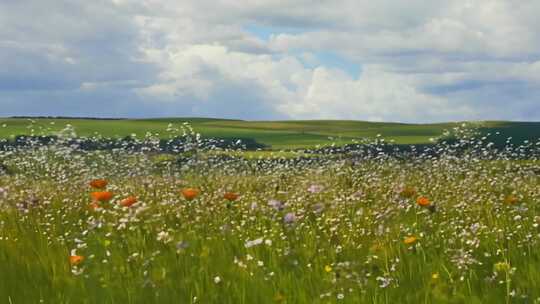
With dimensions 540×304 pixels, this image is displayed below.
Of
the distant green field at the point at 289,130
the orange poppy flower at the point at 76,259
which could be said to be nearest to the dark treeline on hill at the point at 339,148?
the orange poppy flower at the point at 76,259

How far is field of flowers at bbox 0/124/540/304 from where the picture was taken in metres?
5.20

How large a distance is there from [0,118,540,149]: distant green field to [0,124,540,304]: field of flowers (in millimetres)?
67928

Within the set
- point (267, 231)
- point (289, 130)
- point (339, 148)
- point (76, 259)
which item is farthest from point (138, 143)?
point (289, 130)

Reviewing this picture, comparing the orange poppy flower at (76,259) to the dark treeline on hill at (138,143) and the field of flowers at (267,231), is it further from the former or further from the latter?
the dark treeline on hill at (138,143)

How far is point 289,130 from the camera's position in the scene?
134 meters

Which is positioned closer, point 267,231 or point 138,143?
point 267,231

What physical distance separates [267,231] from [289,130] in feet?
418

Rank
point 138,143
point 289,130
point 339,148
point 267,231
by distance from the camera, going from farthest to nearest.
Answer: point 289,130, point 138,143, point 339,148, point 267,231

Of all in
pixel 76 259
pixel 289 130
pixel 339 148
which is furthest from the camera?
pixel 289 130

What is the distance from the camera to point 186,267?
5906 mm

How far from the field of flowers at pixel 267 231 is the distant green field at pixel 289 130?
2674 inches

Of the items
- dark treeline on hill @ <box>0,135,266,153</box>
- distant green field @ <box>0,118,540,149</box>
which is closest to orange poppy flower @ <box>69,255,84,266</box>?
dark treeline on hill @ <box>0,135,266,153</box>

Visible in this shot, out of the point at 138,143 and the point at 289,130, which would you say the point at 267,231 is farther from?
the point at 289,130

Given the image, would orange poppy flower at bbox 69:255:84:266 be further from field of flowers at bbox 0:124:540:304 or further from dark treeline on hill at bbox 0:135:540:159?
dark treeline on hill at bbox 0:135:540:159
